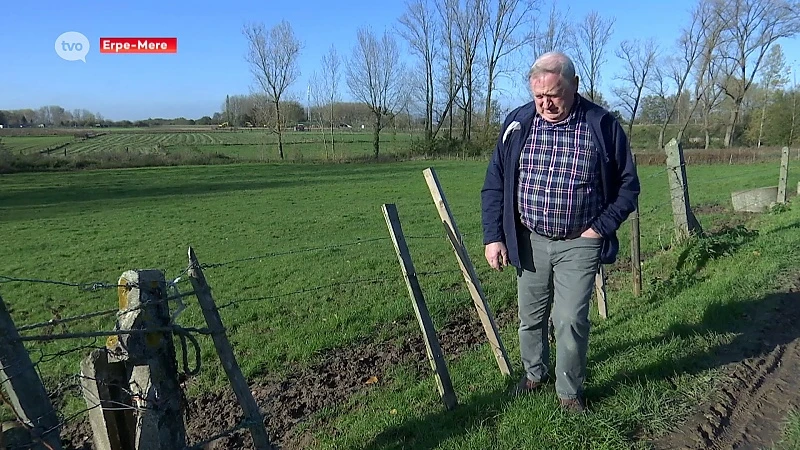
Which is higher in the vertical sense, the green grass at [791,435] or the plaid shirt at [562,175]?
the plaid shirt at [562,175]

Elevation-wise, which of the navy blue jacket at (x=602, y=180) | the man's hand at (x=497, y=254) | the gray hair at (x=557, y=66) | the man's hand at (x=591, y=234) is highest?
the gray hair at (x=557, y=66)

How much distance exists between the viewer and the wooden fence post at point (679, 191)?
8.43m

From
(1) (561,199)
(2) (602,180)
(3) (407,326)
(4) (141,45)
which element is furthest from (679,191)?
(4) (141,45)

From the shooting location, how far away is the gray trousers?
3.54 metres

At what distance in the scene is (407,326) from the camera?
6.97 metres

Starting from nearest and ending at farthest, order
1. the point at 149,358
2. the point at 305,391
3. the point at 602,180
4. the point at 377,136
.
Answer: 1. the point at 149,358
2. the point at 602,180
3. the point at 305,391
4. the point at 377,136

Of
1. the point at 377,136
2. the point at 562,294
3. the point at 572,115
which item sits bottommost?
the point at 562,294

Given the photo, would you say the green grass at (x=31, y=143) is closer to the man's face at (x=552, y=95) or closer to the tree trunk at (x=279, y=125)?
the tree trunk at (x=279, y=125)

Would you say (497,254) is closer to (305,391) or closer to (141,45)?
(305,391)

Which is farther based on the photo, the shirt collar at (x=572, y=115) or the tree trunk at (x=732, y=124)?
the tree trunk at (x=732, y=124)

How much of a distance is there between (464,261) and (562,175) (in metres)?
1.20

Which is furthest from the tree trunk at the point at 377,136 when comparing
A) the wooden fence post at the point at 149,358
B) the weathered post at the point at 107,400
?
the wooden fence post at the point at 149,358

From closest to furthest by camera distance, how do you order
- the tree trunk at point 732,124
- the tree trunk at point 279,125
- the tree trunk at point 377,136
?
the tree trunk at point 377,136, the tree trunk at point 279,125, the tree trunk at point 732,124

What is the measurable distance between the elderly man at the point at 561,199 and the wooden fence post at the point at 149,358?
2069 millimetres
